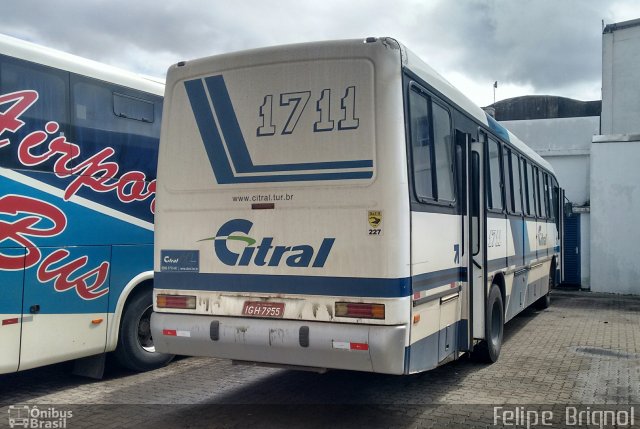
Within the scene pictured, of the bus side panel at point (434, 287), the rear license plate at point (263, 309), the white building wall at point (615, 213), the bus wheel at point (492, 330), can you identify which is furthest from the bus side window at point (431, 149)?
the white building wall at point (615, 213)

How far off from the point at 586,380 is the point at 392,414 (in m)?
2.97

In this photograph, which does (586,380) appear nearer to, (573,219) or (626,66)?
(573,219)

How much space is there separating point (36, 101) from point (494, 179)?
574 centimetres

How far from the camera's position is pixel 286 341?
5332 millimetres

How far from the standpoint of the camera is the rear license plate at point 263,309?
17.9 ft

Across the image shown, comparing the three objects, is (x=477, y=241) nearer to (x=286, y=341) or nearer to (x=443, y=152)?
(x=443, y=152)

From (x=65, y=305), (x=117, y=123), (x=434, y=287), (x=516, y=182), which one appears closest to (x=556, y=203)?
(x=516, y=182)

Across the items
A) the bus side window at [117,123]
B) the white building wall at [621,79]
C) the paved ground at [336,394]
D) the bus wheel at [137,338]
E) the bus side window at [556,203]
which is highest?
the white building wall at [621,79]

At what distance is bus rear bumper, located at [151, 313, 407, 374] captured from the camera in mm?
5012

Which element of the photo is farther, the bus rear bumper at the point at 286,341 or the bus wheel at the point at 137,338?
the bus wheel at the point at 137,338

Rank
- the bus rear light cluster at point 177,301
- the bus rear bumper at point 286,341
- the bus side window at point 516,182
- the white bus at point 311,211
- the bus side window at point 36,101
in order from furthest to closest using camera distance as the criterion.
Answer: the bus side window at point 516,182
the bus side window at point 36,101
the bus rear light cluster at point 177,301
the white bus at point 311,211
the bus rear bumper at point 286,341

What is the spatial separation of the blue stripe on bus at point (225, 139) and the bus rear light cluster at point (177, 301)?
115cm

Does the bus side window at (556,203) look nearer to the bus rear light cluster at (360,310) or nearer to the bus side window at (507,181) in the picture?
the bus side window at (507,181)

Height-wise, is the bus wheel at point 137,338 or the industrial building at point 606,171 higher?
the industrial building at point 606,171
